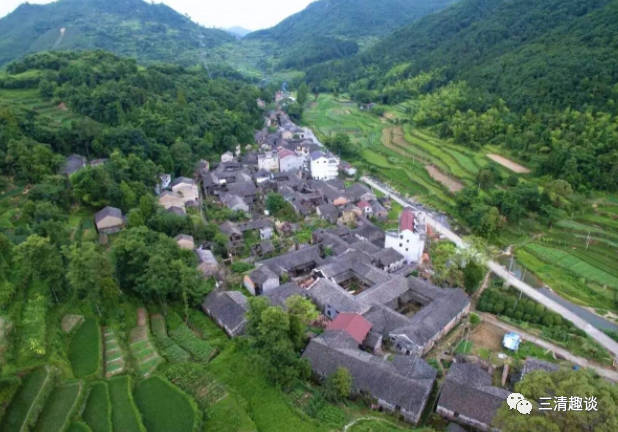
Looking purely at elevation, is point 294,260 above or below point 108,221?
below

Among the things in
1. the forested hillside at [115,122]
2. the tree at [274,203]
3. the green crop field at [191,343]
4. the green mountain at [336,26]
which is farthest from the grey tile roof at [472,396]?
the green mountain at [336,26]

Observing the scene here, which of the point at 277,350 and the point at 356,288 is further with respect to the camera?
the point at 356,288

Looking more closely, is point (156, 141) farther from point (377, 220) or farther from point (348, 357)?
point (348, 357)

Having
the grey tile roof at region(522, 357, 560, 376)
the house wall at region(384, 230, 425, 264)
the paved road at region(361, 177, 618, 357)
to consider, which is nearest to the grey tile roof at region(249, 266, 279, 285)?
the house wall at region(384, 230, 425, 264)

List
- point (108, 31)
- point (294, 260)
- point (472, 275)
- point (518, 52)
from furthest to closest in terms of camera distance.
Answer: point (108, 31)
point (518, 52)
point (294, 260)
point (472, 275)

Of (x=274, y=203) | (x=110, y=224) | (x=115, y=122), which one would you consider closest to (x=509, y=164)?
(x=274, y=203)

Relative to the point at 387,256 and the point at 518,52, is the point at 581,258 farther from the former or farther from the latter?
the point at 518,52

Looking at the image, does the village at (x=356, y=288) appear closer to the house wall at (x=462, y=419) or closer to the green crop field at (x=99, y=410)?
the house wall at (x=462, y=419)
